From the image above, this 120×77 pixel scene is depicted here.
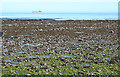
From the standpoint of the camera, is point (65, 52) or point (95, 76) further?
point (65, 52)

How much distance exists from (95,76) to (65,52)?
7.44 meters

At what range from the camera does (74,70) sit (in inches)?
556

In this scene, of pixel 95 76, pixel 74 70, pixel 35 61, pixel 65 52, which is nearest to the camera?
pixel 95 76

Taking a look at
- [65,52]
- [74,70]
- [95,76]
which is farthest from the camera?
[65,52]

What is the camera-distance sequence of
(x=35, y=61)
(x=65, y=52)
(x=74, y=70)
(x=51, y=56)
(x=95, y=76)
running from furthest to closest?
(x=65, y=52) → (x=51, y=56) → (x=35, y=61) → (x=74, y=70) → (x=95, y=76)

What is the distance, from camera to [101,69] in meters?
14.4

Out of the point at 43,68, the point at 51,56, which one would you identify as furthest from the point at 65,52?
the point at 43,68

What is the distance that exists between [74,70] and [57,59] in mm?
3316

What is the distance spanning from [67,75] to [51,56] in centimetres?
541

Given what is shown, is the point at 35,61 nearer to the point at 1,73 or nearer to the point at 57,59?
the point at 57,59

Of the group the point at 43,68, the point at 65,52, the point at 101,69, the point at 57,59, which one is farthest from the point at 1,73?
the point at 65,52

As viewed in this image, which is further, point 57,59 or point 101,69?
point 57,59

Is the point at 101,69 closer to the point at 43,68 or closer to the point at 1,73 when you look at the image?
the point at 43,68

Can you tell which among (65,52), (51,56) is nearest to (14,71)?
(51,56)
